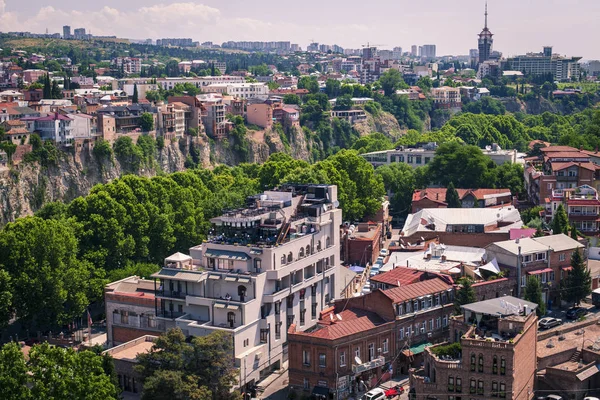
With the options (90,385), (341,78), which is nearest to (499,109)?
(341,78)

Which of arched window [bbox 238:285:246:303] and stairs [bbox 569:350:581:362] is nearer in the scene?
stairs [bbox 569:350:581:362]

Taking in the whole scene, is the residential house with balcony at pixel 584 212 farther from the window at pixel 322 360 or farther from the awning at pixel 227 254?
the awning at pixel 227 254

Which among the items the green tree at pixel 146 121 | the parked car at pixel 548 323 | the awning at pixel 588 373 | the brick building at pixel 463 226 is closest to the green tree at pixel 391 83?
the green tree at pixel 146 121

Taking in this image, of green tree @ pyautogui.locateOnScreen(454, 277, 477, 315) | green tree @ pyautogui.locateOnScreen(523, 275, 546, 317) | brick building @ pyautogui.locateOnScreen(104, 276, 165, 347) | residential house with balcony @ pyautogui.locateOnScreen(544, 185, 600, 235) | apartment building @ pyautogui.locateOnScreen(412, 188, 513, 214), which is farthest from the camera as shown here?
apartment building @ pyautogui.locateOnScreen(412, 188, 513, 214)

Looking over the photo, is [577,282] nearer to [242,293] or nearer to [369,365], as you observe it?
[369,365]

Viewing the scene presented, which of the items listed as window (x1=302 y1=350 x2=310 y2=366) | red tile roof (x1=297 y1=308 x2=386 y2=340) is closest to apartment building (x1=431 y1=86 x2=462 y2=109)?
red tile roof (x1=297 y1=308 x2=386 y2=340)

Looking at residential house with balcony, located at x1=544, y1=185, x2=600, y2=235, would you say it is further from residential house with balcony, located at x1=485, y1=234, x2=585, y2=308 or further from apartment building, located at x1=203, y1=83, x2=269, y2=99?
apartment building, located at x1=203, y1=83, x2=269, y2=99

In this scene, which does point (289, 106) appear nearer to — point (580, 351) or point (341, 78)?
point (341, 78)
